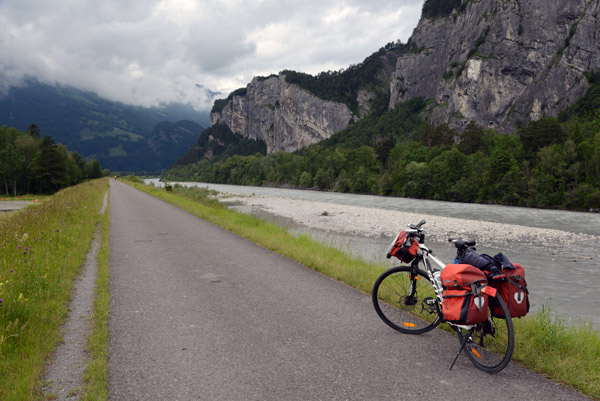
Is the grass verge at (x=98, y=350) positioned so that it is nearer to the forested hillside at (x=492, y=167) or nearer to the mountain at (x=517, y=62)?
the forested hillside at (x=492, y=167)

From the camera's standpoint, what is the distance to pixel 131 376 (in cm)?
427

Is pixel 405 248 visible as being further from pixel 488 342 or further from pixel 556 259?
pixel 556 259

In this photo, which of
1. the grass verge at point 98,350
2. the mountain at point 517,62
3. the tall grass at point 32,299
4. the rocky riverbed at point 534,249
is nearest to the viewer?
the grass verge at point 98,350

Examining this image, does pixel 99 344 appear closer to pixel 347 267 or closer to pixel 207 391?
A: pixel 207 391

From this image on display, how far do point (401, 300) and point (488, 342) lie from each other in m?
1.55

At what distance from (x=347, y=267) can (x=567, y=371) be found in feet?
19.1

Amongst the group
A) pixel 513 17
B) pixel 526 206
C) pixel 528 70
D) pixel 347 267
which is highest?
pixel 513 17

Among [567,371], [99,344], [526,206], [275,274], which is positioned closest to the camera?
[567,371]

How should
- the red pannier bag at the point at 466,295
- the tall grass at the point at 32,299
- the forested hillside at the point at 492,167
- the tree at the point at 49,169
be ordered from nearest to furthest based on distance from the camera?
the tall grass at the point at 32,299, the red pannier bag at the point at 466,295, the forested hillside at the point at 492,167, the tree at the point at 49,169

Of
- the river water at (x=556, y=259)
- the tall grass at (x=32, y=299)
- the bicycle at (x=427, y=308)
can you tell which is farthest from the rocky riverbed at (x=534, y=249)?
the tall grass at (x=32, y=299)

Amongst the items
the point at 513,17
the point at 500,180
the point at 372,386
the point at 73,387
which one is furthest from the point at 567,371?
the point at 513,17

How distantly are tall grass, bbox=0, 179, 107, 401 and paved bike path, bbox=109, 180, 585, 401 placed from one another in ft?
2.79

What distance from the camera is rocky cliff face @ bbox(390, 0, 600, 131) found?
117688mm

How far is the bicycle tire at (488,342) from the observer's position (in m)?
4.39
